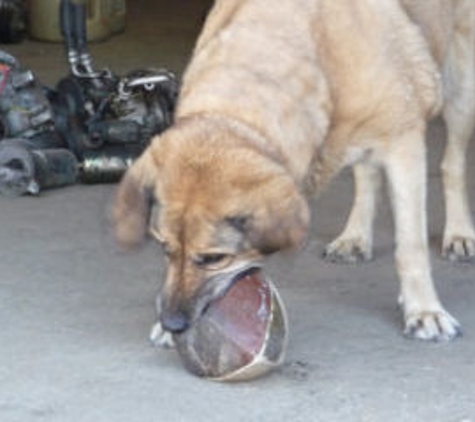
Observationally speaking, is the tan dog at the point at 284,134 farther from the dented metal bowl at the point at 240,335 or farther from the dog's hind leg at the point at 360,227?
the dog's hind leg at the point at 360,227

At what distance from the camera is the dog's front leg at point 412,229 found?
16.0 ft

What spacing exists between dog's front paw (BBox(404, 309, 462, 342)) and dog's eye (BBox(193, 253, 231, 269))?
997 mm

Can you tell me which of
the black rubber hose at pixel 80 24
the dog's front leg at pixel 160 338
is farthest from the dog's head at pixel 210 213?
the black rubber hose at pixel 80 24

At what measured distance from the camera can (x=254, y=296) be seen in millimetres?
4324

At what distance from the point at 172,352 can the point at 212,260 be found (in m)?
0.74

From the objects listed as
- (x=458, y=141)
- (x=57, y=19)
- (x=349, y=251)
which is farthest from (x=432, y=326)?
(x=57, y=19)

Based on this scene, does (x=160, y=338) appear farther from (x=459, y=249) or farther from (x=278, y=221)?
(x=459, y=249)

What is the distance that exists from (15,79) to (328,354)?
107 inches

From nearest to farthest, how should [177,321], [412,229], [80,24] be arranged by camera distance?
[177,321] < [412,229] < [80,24]

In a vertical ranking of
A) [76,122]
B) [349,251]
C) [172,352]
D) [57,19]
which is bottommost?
[57,19]

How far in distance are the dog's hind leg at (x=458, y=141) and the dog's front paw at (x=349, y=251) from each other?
30 centimetres

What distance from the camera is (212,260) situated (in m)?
4.06

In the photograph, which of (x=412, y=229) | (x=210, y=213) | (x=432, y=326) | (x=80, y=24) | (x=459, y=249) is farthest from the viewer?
(x=80, y=24)

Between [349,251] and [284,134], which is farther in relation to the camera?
[349,251]
